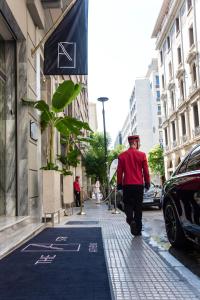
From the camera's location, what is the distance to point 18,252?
5.65 metres

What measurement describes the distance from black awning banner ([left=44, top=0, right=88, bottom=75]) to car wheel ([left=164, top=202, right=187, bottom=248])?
17.1 ft

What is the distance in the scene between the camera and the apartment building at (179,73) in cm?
4028

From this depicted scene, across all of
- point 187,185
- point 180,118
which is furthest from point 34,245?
point 180,118

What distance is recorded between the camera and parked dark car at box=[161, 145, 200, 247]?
16.3ft

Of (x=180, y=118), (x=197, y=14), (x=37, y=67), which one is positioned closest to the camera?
(x=37, y=67)

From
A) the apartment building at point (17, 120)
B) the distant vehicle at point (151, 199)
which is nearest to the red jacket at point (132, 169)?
the apartment building at point (17, 120)

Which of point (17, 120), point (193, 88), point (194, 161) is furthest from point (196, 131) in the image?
point (194, 161)

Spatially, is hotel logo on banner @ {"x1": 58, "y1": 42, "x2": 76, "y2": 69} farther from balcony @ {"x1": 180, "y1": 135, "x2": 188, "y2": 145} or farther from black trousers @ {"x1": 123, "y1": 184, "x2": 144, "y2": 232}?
balcony @ {"x1": 180, "y1": 135, "x2": 188, "y2": 145}

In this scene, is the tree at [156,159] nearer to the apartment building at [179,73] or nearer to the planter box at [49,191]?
the apartment building at [179,73]

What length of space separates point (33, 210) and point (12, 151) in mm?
1590

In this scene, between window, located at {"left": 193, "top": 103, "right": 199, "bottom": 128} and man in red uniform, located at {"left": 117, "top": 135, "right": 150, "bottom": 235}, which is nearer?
man in red uniform, located at {"left": 117, "top": 135, "right": 150, "bottom": 235}

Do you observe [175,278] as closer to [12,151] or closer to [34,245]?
[34,245]

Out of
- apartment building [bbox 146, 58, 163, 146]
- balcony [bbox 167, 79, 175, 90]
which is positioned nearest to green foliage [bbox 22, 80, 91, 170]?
balcony [bbox 167, 79, 175, 90]

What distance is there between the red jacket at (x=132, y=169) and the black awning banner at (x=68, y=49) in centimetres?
362
